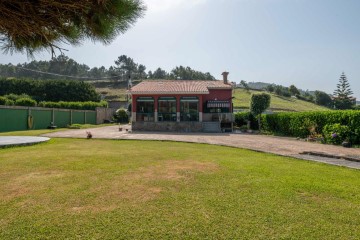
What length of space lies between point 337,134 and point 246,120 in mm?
14618

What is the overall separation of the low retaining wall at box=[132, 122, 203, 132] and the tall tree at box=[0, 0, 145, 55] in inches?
874

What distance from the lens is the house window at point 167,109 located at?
27.8m

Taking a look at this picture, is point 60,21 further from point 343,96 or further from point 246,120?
point 343,96

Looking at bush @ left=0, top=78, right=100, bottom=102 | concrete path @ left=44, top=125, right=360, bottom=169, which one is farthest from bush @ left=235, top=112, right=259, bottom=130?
bush @ left=0, top=78, right=100, bottom=102

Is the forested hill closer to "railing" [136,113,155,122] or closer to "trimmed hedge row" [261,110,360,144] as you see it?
"railing" [136,113,155,122]

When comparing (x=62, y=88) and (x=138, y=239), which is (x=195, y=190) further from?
(x=62, y=88)

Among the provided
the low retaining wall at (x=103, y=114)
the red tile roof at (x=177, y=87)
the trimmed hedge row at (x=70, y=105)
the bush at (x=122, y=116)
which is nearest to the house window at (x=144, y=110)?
the red tile roof at (x=177, y=87)

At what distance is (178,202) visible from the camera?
454cm

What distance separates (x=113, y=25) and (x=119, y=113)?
1424 inches

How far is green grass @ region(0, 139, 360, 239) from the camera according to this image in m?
3.49

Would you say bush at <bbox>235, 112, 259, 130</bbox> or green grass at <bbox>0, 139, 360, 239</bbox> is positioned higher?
bush at <bbox>235, 112, 259, 130</bbox>

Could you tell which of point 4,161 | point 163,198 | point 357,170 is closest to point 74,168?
point 4,161

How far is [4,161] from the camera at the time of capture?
8.34 meters

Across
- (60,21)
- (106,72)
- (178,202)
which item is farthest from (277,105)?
(106,72)
